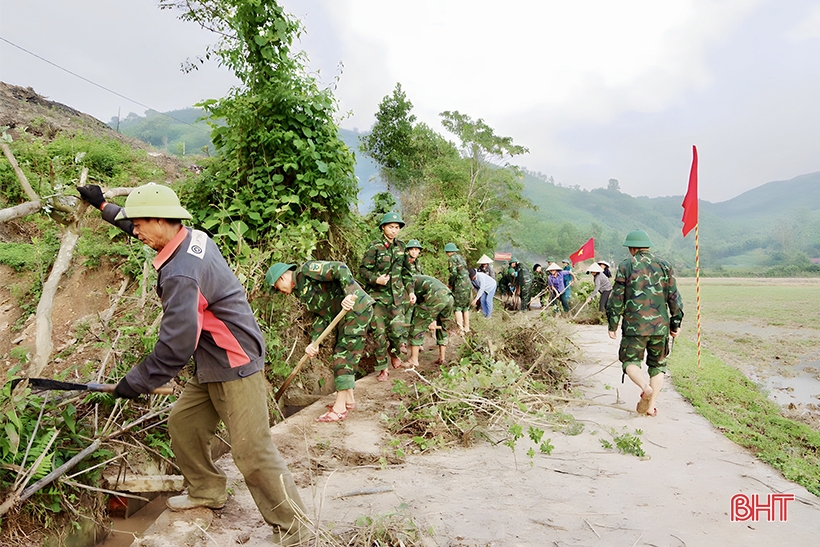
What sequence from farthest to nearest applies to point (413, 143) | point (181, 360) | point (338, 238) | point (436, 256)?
point (413, 143), point (436, 256), point (338, 238), point (181, 360)

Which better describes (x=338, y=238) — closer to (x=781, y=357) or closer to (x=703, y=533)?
(x=703, y=533)

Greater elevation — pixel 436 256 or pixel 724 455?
pixel 436 256

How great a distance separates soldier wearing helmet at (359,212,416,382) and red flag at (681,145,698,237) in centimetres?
457

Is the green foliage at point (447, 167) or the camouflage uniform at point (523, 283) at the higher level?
the green foliage at point (447, 167)

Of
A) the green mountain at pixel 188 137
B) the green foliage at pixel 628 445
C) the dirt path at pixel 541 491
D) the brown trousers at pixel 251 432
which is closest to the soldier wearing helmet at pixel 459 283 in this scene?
the green mountain at pixel 188 137

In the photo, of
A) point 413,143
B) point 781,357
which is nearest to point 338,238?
point 781,357

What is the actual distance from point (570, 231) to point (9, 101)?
6439cm

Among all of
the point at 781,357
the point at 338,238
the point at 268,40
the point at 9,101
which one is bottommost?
the point at 781,357

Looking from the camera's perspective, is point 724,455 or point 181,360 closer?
point 181,360

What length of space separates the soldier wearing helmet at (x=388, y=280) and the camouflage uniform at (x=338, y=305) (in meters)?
1.51

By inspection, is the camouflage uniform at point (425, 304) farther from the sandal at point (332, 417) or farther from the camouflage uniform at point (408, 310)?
the sandal at point (332, 417)

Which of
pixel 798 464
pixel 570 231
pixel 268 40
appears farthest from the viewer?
pixel 570 231

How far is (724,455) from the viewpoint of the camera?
4504 millimetres

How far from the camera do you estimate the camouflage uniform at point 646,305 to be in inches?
217
